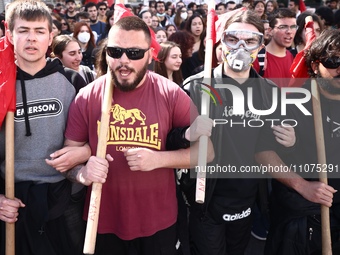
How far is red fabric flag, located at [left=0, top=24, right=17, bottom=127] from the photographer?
235cm

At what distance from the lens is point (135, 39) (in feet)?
7.79

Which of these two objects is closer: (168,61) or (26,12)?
(26,12)

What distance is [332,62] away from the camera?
275cm

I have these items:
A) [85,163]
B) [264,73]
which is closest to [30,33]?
[85,163]

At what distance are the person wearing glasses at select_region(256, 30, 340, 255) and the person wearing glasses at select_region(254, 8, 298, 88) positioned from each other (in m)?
1.67

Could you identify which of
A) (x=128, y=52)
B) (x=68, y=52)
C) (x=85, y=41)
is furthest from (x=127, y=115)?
(x=85, y=41)

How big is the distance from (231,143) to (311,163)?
607mm

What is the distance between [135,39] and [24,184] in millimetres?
1155

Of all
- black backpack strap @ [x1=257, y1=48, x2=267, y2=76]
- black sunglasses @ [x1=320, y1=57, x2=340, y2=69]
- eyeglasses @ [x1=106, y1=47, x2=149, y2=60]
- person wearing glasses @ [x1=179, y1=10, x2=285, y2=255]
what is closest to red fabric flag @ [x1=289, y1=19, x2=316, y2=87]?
black sunglasses @ [x1=320, y1=57, x2=340, y2=69]

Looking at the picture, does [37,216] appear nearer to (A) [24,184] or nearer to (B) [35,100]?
(A) [24,184]

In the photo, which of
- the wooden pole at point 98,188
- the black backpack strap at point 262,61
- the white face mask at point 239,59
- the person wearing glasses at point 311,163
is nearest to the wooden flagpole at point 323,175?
the person wearing glasses at point 311,163

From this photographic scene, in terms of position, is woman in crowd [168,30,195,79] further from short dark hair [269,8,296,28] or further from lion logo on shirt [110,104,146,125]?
lion logo on shirt [110,104,146,125]

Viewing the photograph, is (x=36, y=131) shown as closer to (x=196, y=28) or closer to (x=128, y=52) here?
(x=128, y=52)

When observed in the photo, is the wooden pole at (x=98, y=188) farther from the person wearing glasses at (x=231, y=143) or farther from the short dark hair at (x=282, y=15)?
the short dark hair at (x=282, y=15)
